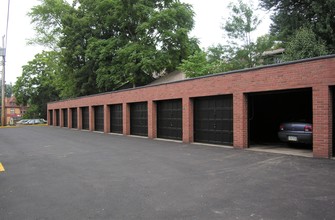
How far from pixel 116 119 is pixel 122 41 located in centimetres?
1232

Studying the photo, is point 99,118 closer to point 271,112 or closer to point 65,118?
point 65,118

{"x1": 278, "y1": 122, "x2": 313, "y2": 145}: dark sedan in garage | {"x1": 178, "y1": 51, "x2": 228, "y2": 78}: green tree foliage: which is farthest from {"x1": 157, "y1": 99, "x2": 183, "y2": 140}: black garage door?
{"x1": 178, "y1": 51, "x2": 228, "y2": 78}: green tree foliage

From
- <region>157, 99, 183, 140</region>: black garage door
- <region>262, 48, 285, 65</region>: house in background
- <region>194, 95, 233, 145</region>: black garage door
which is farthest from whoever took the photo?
<region>262, 48, 285, 65</region>: house in background

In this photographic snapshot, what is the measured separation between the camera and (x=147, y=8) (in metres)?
30.1

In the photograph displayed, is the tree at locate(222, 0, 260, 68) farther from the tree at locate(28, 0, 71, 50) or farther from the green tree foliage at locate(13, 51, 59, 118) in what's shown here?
the green tree foliage at locate(13, 51, 59, 118)

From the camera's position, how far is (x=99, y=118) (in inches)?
1042

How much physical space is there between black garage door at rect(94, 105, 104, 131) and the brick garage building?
4.71ft

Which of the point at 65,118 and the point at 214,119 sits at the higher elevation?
the point at 214,119

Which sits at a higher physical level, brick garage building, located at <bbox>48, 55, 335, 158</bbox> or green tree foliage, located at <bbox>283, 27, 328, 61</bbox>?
green tree foliage, located at <bbox>283, 27, 328, 61</bbox>

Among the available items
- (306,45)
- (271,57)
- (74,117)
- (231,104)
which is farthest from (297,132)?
(74,117)

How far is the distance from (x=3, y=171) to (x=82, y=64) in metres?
31.0

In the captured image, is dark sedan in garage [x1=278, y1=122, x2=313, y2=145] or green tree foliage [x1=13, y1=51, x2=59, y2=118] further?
green tree foliage [x1=13, y1=51, x2=59, y2=118]

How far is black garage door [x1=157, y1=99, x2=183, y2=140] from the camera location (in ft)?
53.7

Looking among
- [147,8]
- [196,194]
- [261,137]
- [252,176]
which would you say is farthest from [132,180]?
[147,8]
